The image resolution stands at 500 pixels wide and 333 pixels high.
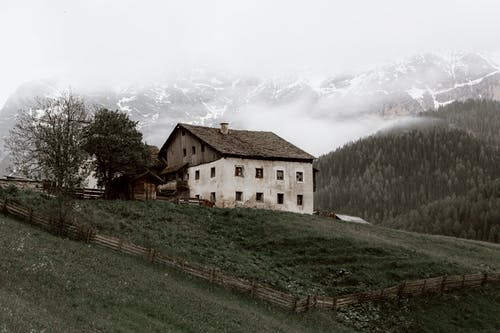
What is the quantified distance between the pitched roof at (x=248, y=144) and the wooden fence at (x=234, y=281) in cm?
3119

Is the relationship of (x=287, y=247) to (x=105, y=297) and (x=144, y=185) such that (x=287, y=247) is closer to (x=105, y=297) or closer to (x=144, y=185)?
(x=144, y=185)

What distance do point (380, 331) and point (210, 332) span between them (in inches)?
620

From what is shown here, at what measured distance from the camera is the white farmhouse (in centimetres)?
6888

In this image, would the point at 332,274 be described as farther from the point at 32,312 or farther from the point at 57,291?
the point at 32,312

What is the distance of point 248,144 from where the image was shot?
73.9 meters

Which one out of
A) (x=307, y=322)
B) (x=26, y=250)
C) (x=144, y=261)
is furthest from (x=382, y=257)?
(x=26, y=250)

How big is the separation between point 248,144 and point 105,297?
49.1 m

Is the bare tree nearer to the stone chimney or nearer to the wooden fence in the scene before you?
the wooden fence

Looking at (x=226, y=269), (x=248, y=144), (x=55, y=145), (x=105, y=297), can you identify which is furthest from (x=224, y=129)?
(x=105, y=297)

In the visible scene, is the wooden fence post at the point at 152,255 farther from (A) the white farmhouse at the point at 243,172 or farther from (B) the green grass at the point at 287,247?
(A) the white farmhouse at the point at 243,172

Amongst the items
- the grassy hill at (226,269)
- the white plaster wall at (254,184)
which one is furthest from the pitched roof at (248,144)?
the grassy hill at (226,269)

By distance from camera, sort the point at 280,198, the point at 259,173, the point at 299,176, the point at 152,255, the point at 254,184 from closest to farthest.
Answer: the point at 152,255 → the point at 254,184 → the point at 259,173 → the point at 280,198 → the point at 299,176

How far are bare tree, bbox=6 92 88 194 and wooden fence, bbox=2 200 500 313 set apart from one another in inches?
112

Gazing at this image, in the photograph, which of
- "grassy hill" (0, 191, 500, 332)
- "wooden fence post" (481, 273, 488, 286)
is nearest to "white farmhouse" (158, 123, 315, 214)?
"grassy hill" (0, 191, 500, 332)
